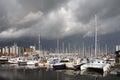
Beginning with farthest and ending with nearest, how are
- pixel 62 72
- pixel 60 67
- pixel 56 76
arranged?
1. pixel 60 67
2. pixel 62 72
3. pixel 56 76

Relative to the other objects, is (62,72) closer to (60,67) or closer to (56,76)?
(56,76)

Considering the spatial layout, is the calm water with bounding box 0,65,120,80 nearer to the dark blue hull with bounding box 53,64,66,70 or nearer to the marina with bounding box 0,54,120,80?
the marina with bounding box 0,54,120,80

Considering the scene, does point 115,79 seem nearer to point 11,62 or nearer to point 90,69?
point 90,69

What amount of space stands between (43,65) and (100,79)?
219ft

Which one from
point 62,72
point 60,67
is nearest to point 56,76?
point 62,72

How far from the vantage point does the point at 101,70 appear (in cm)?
8544

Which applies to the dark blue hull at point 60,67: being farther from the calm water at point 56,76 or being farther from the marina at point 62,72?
the calm water at point 56,76

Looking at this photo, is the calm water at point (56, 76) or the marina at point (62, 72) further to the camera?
the marina at point (62, 72)

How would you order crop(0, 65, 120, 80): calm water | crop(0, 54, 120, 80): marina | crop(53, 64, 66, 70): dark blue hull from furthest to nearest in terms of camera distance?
crop(53, 64, 66, 70): dark blue hull → crop(0, 54, 120, 80): marina → crop(0, 65, 120, 80): calm water

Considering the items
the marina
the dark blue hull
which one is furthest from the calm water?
the dark blue hull

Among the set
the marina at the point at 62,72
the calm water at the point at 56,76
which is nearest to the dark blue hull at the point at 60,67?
the marina at the point at 62,72

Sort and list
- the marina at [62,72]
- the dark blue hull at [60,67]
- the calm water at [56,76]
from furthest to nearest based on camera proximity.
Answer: the dark blue hull at [60,67] < the marina at [62,72] < the calm water at [56,76]

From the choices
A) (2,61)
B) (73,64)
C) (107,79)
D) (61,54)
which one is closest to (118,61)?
(73,64)

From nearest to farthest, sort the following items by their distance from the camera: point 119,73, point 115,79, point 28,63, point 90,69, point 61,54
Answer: point 115,79 < point 119,73 < point 90,69 < point 28,63 < point 61,54
